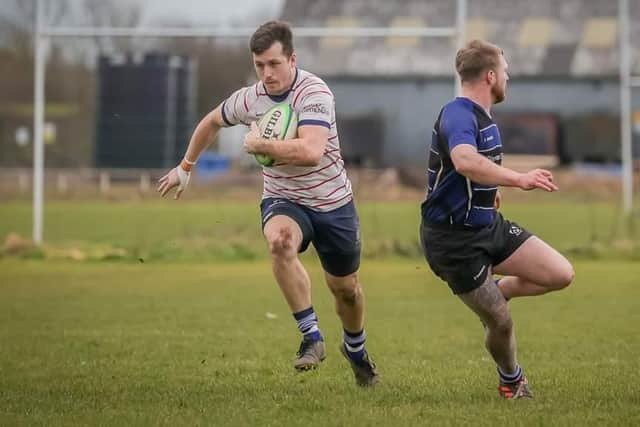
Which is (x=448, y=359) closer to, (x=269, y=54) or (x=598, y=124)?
(x=269, y=54)

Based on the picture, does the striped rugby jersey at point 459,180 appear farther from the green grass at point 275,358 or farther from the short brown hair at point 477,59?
the green grass at point 275,358

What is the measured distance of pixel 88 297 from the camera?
47.4 ft

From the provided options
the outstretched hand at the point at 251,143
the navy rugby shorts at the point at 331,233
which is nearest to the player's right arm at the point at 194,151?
the navy rugby shorts at the point at 331,233

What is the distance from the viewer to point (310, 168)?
783 centimetres

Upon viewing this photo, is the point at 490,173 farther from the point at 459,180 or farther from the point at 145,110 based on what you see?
the point at 145,110

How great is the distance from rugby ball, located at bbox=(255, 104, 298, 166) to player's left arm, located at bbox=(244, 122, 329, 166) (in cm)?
4

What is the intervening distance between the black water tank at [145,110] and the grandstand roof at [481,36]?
22.4 feet

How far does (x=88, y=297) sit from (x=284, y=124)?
736 centimetres

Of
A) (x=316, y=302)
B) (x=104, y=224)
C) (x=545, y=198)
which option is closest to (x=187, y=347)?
(x=316, y=302)

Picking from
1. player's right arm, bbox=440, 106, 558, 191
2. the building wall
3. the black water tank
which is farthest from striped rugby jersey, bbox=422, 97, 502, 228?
the building wall

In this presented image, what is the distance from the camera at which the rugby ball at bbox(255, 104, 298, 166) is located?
24.9ft

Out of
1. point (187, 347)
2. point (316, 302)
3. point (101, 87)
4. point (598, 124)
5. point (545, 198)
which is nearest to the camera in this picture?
point (187, 347)

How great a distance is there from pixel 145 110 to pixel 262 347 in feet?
66.6

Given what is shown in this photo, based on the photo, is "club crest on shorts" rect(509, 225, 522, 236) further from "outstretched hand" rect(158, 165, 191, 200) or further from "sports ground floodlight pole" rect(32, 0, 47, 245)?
"sports ground floodlight pole" rect(32, 0, 47, 245)
